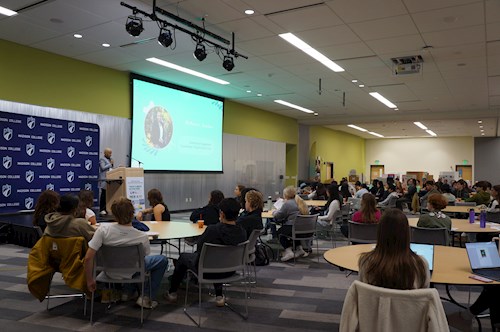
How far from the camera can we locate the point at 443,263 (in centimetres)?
301

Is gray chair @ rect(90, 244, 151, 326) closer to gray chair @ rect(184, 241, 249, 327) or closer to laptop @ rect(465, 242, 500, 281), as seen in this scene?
gray chair @ rect(184, 241, 249, 327)

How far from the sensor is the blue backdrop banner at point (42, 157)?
7.92 m

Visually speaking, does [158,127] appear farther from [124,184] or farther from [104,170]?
[124,184]

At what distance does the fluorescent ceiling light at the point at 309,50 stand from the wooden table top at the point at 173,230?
Result: 4.10 m

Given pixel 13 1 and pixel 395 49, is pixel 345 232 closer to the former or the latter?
pixel 395 49

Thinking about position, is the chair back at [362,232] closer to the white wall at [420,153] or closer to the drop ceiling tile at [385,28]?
the drop ceiling tile at [385,28]

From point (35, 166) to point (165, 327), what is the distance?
6.16 metres

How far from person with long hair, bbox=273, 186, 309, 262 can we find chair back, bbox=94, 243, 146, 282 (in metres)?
3.12

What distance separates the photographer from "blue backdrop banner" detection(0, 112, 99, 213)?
26.0 ft

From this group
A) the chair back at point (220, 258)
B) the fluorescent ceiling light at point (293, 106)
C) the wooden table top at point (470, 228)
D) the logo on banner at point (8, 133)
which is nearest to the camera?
the chair back at point (220, 258)

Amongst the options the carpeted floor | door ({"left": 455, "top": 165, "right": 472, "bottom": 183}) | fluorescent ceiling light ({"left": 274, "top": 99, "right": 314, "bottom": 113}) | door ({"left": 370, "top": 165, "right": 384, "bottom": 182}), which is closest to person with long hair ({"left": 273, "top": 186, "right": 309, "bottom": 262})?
the carpeted floor

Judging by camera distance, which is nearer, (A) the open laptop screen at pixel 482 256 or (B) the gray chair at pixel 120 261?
(A) the open laptop screen at pixel 482 256

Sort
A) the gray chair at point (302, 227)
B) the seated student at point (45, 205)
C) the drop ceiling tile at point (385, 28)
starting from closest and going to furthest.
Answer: the seated student at point (45, 205)
the gray chair at point (302, 227)
the drop ceiling tile at point (385, 28)

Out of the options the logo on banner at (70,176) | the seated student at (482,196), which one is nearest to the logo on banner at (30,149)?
the logo on banner at (70,176)
